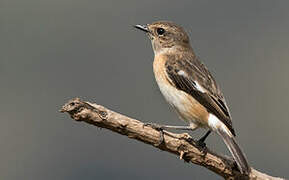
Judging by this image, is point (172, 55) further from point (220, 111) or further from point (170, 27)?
point (220, 111)

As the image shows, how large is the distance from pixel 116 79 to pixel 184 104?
11002 centimetres

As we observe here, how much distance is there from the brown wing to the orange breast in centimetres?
6

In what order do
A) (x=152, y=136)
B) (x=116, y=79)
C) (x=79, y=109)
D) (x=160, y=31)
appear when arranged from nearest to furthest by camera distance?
(x=79, y=109) → (x=152, y=136) → (x=160, y=31) → (x=116, y=79)

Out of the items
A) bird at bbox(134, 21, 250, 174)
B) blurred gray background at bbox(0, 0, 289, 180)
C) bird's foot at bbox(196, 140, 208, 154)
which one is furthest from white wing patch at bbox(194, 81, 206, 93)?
blurred gray background at bbox(0, 0, 289, 180)

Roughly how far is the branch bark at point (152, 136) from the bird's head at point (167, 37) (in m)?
2.64

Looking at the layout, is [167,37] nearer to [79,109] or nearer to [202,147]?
[202,147]

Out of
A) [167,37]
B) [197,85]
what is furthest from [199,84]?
[167,37]

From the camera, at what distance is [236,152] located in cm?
1298

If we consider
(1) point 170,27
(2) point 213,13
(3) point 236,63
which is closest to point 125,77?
(3) point 236,63

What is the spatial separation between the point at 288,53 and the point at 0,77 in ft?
105

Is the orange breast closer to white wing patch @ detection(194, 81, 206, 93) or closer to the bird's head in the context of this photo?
white wing patch @ detection(194, 81, 206, 93)

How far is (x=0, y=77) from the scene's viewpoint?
113688 mm

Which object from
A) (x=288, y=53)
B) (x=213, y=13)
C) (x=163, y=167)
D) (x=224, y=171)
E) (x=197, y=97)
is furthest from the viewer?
(x=213, y=13)

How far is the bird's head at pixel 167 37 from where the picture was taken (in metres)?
15.1
